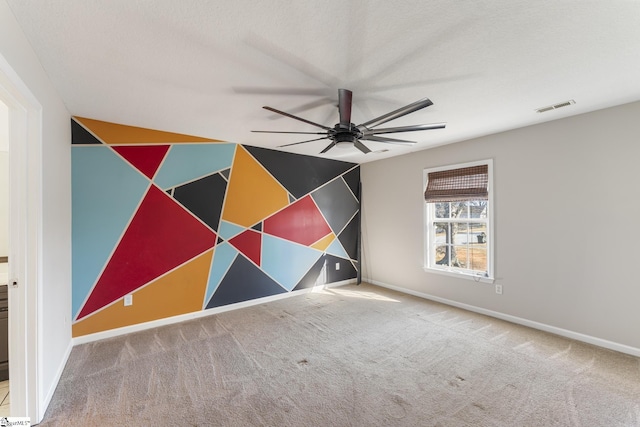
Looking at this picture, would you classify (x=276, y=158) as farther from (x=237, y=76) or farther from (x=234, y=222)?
(x=237, y=76)

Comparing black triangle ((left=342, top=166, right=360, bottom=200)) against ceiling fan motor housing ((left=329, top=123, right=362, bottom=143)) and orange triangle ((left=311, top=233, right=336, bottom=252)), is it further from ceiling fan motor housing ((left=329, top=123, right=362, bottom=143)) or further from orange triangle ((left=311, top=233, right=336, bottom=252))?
ceiling fan motor housing ((left=329, top=123, right=362, bottom=143))

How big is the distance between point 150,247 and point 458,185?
4197mm

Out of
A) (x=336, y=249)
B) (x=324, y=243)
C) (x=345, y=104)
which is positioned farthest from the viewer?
(x=336, y=249)

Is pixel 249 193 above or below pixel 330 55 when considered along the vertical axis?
below

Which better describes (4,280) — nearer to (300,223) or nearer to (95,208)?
(95,208)

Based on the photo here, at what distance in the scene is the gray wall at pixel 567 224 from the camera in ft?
8.77

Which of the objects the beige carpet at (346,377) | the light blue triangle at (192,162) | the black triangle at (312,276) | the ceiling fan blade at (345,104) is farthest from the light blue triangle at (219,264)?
the ceiling fan blade at (345,104)

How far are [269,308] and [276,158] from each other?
91.4 inches

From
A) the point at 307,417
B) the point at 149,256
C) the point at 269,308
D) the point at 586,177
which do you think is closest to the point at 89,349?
the point at 149,256

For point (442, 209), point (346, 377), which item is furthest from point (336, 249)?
point (346, 377)

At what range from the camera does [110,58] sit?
76.3 inches

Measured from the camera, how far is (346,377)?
90.5 inches

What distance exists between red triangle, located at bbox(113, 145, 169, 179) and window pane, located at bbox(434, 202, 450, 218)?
400cm

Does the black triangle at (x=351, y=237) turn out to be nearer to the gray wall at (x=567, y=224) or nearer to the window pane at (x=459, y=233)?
the gray wall at (x=567, y=224)
